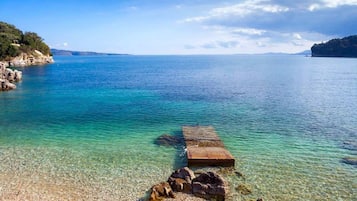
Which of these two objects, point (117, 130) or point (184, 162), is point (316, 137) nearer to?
point (184, 162)

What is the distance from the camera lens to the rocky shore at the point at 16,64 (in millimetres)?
70113

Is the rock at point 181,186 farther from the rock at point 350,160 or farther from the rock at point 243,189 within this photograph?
the rock at point 350,160

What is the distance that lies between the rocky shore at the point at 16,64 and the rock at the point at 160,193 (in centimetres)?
6066

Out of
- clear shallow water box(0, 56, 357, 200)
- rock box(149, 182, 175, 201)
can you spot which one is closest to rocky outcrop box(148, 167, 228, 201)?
rock box(149, 182, 175, 201)

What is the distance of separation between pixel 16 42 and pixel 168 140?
17131cm

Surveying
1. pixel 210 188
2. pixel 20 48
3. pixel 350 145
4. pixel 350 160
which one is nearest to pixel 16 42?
pixel 20 48

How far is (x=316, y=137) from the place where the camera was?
34.5 meters

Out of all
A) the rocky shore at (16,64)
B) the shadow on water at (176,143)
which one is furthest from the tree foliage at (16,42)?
the shadow on water at (176,143)

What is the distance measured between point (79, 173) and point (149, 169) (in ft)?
17.7

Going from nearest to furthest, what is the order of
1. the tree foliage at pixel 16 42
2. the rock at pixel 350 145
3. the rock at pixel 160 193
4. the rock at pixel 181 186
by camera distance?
the rock at pixel 160 193 → the rock at pixel 181 186 → the rock at pixel 350 145 → the tree foliage at pixel 16 42

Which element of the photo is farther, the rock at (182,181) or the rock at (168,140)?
the rock at (168,140)

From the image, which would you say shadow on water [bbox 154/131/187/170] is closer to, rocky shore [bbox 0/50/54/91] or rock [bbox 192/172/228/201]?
rock [bbox 192/172/228/201]

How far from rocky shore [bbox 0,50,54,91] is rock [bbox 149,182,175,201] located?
60660mm

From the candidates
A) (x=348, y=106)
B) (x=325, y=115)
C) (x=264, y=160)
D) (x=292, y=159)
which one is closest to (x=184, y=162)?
(x=264, y=160)
